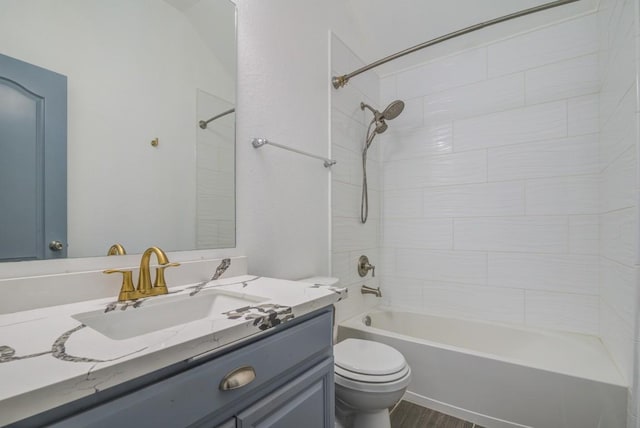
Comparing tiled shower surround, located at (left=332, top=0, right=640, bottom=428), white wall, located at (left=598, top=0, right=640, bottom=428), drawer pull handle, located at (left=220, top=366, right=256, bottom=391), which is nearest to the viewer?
drawer pull handle, located at (left=220, top=366, right=256, bottom=391)

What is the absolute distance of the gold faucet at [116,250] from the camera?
0.92 meters

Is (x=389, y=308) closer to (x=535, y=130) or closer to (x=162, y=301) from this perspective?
(x=535, y=130)

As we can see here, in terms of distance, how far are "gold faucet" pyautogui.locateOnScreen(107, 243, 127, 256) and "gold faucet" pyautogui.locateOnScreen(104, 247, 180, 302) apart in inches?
3.1

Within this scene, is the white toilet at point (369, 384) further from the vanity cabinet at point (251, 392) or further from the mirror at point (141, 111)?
the mirror at point (141, 111)

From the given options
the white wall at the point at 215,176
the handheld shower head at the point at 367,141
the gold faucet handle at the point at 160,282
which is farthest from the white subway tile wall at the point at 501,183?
the gold faucet handle at the point at 160,282

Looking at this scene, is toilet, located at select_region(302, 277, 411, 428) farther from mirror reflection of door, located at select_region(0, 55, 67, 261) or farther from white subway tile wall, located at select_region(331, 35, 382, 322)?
mirror reflection of door, located at select_region(0, 55, 67, 261)

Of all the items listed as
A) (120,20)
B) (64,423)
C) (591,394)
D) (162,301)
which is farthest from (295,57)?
(591,394)

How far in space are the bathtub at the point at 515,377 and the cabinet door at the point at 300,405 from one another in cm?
97

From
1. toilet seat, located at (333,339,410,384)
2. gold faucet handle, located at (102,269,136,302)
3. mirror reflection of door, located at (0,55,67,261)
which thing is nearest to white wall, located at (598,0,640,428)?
toilet seat, located at (333,339,410,384)

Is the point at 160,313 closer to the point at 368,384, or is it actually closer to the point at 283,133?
the point at 368,384

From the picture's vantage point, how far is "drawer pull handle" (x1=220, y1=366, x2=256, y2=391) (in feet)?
1.94

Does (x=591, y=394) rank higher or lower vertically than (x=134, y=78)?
lower

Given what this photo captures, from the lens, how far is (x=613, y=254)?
4.69ft

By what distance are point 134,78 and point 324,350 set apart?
1.08 m
